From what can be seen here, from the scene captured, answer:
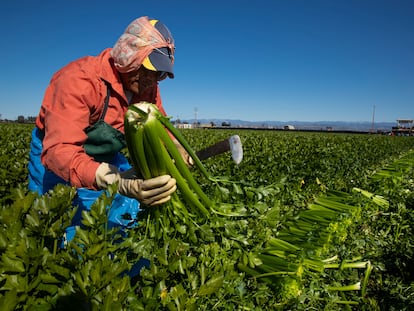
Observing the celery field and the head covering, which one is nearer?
the celery field

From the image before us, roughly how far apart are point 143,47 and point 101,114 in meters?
0.62

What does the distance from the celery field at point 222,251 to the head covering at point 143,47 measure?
0.84m

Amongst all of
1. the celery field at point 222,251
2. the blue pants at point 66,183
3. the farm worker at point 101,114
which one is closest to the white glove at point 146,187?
the farm worker at point 101,114

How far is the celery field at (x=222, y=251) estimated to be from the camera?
3.61ft

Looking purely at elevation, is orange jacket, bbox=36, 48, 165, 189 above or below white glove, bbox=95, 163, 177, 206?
above

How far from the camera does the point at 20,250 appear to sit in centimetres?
105

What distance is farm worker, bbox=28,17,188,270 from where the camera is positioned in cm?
200

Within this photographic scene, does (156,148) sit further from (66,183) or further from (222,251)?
(66,183)

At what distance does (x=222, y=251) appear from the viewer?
2057mm

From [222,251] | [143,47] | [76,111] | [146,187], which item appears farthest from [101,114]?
[222,251]

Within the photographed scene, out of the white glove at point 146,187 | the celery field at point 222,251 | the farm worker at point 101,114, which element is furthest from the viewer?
the farm worker at point 101,114

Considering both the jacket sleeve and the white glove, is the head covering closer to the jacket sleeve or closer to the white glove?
the jacket sleeve

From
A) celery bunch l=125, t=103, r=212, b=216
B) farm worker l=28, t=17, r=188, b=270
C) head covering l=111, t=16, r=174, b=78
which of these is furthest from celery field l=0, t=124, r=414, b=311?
head covering l=111, t=16, r=174, b=78

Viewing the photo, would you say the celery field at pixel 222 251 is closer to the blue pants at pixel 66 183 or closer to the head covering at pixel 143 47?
the blue pants at pixel 66 183
